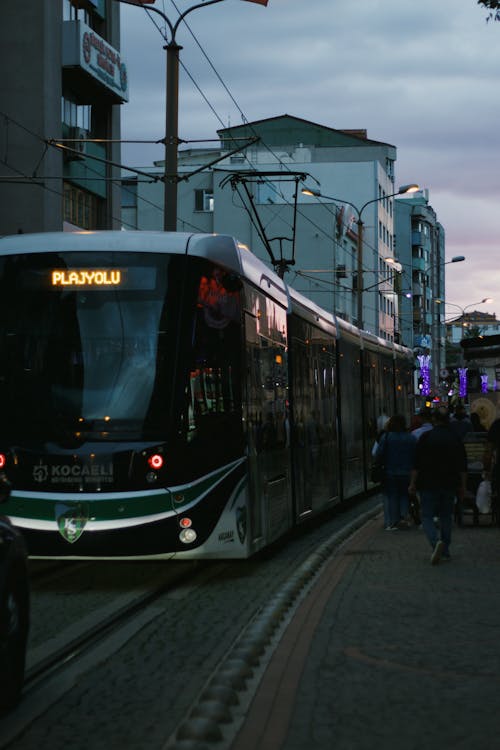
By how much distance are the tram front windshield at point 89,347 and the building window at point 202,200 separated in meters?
64.4

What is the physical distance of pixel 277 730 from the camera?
21.2 ft

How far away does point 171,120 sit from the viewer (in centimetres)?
2395

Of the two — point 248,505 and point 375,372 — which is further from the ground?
point 375,372

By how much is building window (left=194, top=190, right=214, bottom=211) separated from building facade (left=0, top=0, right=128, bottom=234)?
29190 mm

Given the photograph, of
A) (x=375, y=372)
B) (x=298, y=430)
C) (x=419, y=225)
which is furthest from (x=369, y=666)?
(x=419, y=225)

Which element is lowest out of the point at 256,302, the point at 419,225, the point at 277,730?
the point at 277,730

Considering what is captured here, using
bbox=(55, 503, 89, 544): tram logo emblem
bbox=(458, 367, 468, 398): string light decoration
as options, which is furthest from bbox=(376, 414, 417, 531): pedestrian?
bbox=(55, 503, 89, 544): tram logo emblem

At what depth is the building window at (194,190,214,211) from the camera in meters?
76.7

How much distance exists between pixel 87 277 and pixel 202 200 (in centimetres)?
6462

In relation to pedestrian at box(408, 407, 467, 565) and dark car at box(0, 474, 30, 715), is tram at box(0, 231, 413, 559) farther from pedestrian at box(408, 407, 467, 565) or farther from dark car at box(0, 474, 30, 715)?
dark car at box(0, 474, 30, 715)

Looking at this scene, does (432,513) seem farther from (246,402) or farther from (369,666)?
(369,666)

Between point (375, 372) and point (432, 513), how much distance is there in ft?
48.6

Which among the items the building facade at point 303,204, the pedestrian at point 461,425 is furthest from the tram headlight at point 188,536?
the building facade at point 303,204

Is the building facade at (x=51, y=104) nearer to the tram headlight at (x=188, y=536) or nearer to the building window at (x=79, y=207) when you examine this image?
the building window at (x=79, y=207)
